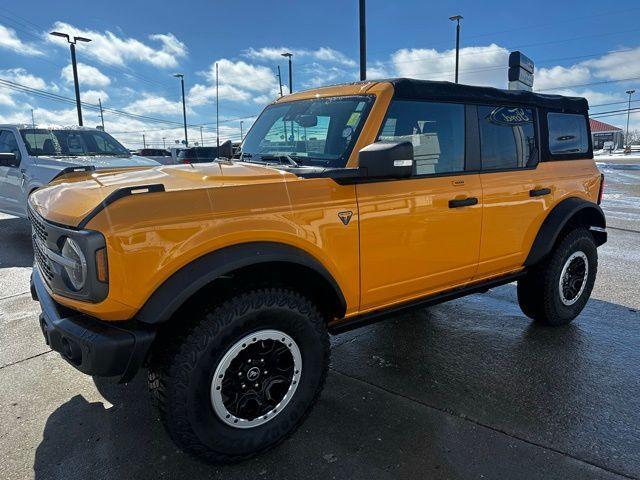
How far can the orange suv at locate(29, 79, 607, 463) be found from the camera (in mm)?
2104

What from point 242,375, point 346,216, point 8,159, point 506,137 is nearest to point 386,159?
point 346,216

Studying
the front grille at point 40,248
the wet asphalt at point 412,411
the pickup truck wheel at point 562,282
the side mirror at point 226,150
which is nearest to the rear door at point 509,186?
the pickup truck wheel at point 562,282

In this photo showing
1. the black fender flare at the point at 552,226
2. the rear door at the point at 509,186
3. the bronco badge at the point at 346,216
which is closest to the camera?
the bronco badge at the point at 346,216

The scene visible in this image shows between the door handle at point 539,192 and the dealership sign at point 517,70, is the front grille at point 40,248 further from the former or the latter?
the dealership sign at point 517,70

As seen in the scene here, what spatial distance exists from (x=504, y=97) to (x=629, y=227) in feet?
22.3

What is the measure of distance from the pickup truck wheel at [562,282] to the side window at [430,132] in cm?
142

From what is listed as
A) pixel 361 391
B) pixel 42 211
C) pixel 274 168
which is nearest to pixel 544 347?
pixel 361 391

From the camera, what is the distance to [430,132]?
3.17 metres

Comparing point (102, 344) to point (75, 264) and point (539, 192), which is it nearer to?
point (75, 264)

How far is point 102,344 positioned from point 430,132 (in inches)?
91.6

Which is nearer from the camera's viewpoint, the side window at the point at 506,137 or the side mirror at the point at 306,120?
the side mirror at the point at 306,120

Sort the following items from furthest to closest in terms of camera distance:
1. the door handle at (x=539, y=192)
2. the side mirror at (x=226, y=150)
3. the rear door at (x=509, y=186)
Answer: the side mirror at (x=226, y=150) → the door handle at (x=539, y=192) → the rear door at (x=509, y=186)

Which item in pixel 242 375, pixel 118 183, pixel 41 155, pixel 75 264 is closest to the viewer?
pixel 75 264

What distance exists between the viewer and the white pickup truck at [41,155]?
735 centimetres
